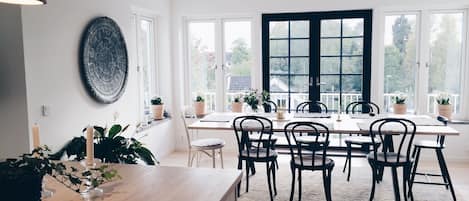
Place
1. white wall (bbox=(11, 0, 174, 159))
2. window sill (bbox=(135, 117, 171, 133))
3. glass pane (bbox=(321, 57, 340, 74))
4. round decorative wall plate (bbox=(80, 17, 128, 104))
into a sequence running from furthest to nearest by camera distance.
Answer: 1. glass pane (bbox=(321, 57, 340, 74))
2. window sill (bbox=(135, 117, 171, 133))
3. round decorative wall plate (bbox=(80, 17, 128, 104))
4. white wall (bbox=(11, 0, 174, 159))

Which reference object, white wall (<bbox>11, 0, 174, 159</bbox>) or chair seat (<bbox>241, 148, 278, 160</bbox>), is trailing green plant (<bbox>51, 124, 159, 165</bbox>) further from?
chair seat (<bbox>241, 148, 278, 160</bbox>)

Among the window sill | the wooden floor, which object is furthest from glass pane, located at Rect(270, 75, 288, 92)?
the window sill

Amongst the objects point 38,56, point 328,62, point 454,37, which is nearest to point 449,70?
point 454,37

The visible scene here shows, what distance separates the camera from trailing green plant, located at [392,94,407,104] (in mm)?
5577

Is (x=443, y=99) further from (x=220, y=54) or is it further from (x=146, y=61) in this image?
(x=146, y=61)

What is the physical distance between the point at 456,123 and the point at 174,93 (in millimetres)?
3995

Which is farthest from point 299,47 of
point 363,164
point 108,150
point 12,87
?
point 12,87

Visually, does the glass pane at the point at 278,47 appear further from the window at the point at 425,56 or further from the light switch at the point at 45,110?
the light switch at the point at 45,110

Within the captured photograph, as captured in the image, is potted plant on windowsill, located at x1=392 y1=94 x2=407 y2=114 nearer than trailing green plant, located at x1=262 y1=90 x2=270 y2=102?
Yes

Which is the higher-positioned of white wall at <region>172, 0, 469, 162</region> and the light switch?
white wall at <region>172, 0, 469, 162</region>

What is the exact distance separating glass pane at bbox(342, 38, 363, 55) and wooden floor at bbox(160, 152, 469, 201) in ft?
4.95

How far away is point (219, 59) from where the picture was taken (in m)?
6.29

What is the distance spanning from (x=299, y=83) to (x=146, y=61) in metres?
2.25

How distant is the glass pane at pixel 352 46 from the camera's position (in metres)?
5.74
